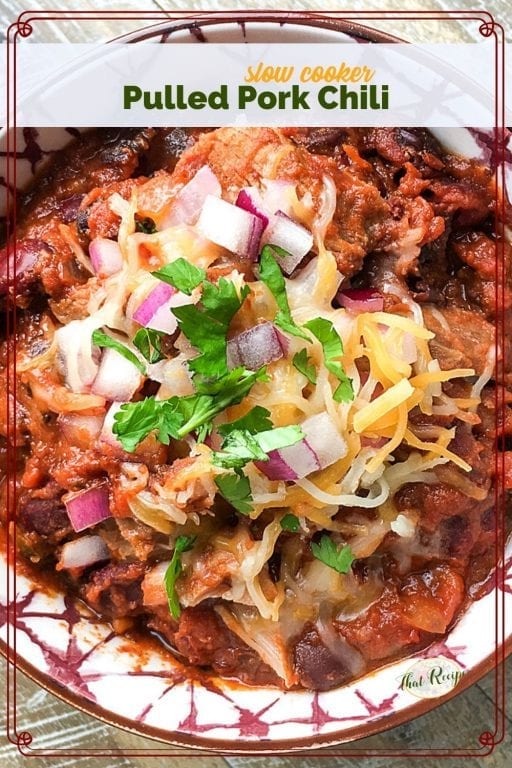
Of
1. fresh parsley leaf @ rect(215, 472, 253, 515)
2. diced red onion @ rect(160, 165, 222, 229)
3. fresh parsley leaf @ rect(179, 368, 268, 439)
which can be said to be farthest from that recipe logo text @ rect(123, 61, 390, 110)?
fresh parsley leaf @ rect(215, 472, 253, 515)

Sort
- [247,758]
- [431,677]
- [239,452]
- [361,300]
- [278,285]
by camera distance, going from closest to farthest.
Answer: [239,452] < [278,285] < [361,300] < [431,677] < [247,758]

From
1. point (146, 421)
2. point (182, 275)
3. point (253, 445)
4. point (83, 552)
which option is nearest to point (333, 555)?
point (253, 445)

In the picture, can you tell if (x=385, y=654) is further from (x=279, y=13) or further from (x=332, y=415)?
(x=279, y=13)

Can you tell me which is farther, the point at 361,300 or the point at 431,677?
the point at 431,677

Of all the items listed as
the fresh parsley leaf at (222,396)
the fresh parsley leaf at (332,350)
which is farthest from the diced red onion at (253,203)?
the fresh parsley leaf at (222,396)

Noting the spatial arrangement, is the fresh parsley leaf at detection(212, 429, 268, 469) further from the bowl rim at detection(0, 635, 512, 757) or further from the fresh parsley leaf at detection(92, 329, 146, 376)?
the bowl rim at detection(0, 635, 512, 757)

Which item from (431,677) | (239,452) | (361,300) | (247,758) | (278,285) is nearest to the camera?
(239,452)

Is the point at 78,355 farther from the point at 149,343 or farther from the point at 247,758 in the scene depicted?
the point at 247,758
